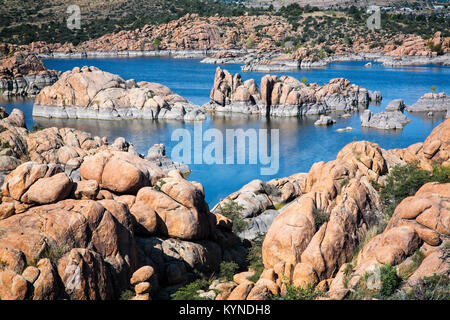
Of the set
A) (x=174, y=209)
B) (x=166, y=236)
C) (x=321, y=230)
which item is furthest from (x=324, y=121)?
(x=321, y=230)

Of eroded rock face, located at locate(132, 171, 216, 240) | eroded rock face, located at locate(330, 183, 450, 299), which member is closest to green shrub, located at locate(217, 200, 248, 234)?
eroded rock face, located at locate(132, 171, 216, 240)

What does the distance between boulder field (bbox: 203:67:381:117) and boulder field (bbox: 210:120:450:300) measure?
67.9m

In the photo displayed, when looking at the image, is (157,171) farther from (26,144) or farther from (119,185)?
(26,144)

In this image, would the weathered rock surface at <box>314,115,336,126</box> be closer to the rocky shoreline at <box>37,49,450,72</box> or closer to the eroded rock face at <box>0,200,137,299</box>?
the eroded rock face at <box>0,200,137,299</box>

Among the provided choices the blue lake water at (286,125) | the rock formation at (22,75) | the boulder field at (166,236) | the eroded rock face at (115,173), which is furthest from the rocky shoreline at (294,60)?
the eroded rock face at (115,173)

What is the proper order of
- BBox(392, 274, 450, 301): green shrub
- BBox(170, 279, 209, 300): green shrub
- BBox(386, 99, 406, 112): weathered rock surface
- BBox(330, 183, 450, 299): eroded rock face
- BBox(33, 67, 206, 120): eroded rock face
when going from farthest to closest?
BBox(386, 99, 406, 112): weathered rock surface < BBox(33, 67, 206, 120): eroded rock face < BBox(170, 279, 209, 300): green shrub < BBox(330, 183, 450, 299): eroded rock face < BBox(392, 274, 450, 301): green shrub

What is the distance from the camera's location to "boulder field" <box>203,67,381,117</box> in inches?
3816

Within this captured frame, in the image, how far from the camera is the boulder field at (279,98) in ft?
318

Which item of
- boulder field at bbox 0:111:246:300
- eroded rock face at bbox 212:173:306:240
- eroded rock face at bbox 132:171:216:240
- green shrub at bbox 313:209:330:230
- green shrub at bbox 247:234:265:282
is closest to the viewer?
boulder field at bbox 0:111:246:300

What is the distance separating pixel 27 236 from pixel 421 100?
95.1m

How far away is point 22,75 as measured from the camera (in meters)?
129

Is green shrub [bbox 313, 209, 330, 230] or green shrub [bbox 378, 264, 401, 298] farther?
green shrub [bbox 313, 209, 330, 230]

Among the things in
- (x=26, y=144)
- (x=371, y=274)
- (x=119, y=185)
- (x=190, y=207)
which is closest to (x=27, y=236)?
(x=119, y=185)

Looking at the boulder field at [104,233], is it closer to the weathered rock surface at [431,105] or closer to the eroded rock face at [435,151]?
the eroded rock face at [435,151]
